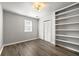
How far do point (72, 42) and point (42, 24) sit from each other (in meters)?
2.76

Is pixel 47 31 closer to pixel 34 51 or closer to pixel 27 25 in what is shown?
pixel 27 25

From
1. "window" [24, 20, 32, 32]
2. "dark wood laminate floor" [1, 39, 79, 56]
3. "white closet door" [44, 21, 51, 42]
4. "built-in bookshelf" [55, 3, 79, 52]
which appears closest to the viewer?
"dark wood laminate floor" [1, 39, 79, 56]

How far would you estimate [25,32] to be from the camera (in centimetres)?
423

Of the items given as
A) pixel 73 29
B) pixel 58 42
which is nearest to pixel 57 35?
pixel 58 42

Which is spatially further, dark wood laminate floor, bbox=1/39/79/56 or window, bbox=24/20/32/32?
window, bbox=24/20/32/32

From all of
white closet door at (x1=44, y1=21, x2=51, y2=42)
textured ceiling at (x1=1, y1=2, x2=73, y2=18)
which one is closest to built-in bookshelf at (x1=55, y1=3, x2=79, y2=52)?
textured ceiling at (x1=1, y1=2, x2=73, y2=18)

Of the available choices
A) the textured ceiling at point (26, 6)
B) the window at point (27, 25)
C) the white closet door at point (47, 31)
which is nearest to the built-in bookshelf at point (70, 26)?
the textured ceiling at point (26, 6)

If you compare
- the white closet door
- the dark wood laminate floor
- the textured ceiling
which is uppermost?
the textured ceiling

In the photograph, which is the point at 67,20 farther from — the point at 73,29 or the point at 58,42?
the point at 58,42

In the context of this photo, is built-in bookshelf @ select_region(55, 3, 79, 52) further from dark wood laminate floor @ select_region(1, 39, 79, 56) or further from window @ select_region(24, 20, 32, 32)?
window @ select_region(24, 20, 32, 32)

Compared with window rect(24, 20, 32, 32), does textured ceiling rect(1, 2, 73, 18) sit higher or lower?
higher

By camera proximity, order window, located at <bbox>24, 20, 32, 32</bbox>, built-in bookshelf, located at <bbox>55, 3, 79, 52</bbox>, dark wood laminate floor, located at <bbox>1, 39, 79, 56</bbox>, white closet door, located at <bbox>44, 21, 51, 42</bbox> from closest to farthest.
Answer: dark wood laminate floor, located at <bbox>1, 39, 79, 56</bbox>
built-in bookshelf, located at <bbox>55, 3, 79, 52</bbox>
window, located at <bbox>24, 20, 32, 32</bbox>
white closet door, located at <bbox>44, 21, 51, 42</bbox>

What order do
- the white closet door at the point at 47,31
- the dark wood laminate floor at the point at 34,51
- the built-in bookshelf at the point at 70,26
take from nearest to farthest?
the dark wood laminate floor at the point at 34,51 < the built-in bookshelf at the point at 70,26 < the white closet door at the point at 47,31

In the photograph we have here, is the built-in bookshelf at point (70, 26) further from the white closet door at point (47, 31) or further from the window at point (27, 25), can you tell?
the window at point (27, 25)
